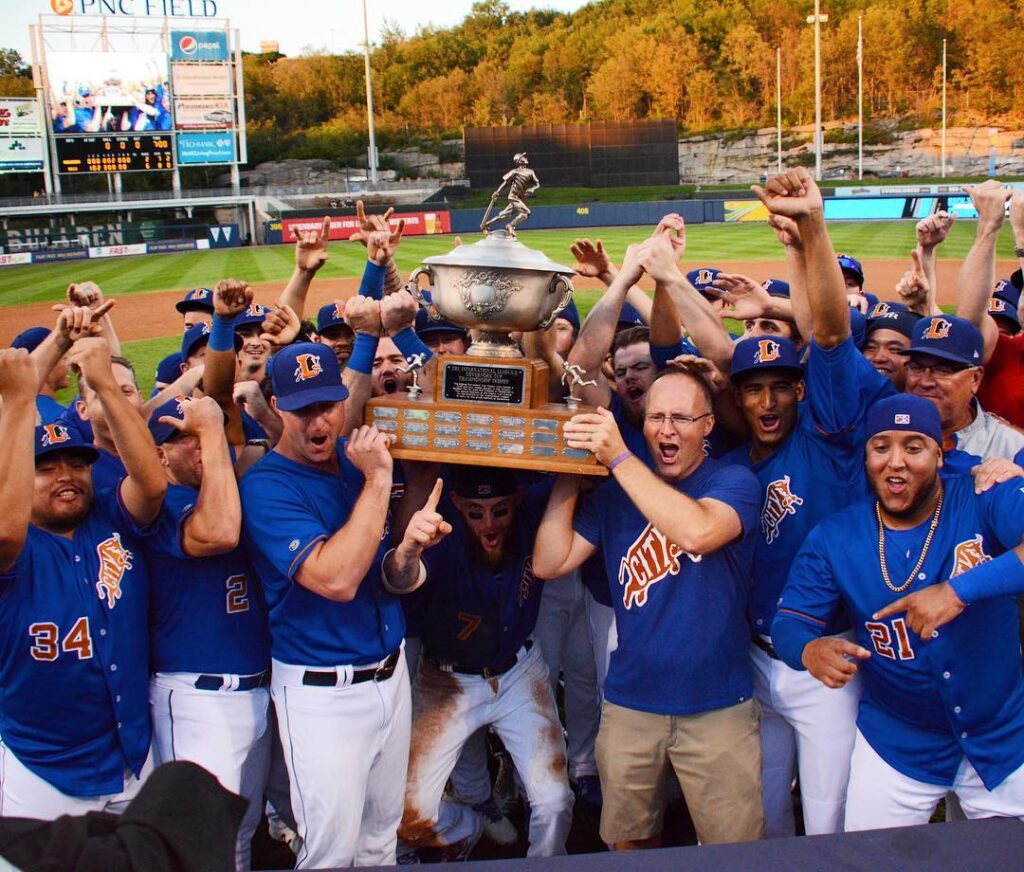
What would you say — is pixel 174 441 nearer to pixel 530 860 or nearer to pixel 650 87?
pixel 530 860

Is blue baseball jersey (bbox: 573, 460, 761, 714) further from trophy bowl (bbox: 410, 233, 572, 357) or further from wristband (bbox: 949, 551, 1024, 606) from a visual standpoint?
trophy bowl (bbox: 410, 233, 572, 357)

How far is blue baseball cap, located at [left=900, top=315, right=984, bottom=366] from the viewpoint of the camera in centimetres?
373

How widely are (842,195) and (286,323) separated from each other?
128ft

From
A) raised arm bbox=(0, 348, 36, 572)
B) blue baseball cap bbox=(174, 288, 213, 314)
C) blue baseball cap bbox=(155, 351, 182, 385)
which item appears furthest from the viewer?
blue baseball cap bbox=(174, 288, 213, 314)

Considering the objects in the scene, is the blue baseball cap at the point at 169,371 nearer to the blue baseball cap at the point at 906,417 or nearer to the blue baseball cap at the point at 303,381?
the blue baseball cap at the point at 303,381

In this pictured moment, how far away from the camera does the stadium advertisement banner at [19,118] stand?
45.1m

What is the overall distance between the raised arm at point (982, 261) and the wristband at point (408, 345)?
2685 millimetres

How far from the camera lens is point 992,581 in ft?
9.36

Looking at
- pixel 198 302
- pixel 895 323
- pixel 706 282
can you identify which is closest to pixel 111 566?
pixel 706 282

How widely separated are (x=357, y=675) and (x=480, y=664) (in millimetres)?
701

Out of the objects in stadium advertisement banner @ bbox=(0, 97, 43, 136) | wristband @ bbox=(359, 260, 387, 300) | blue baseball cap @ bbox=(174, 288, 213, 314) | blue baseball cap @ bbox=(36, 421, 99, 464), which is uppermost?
stadium advertisement banner @ bbox=(0, 97, 43, 136)

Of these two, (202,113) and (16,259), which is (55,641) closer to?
(16,259)

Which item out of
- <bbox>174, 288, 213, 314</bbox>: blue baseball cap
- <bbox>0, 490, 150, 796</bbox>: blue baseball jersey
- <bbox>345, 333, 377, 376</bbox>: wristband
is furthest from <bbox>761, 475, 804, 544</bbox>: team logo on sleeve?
<bbox>174, 288, 213, 314</bbox>: blue baseball cap

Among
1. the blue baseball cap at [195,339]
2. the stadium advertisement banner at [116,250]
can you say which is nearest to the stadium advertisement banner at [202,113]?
the stadium advertisement banner at [116,250]
